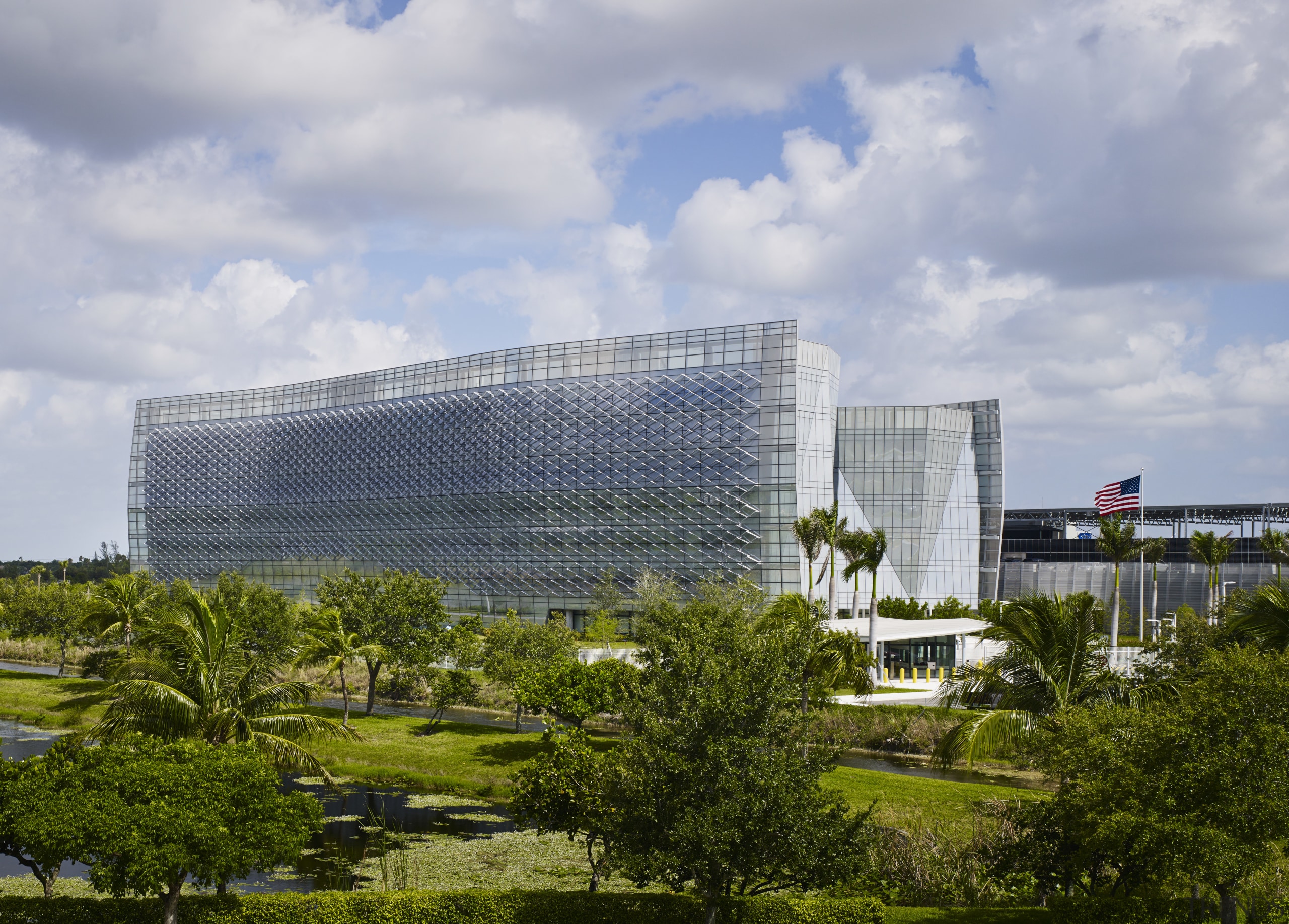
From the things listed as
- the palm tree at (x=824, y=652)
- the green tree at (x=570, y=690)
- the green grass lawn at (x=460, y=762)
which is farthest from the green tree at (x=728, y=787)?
the green tree at (x=570, y=690)

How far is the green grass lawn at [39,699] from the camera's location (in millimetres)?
50688

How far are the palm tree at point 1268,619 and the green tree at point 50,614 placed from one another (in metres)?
67.7

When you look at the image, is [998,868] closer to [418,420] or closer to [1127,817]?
[1127,817]

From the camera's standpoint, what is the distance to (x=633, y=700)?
2072cm

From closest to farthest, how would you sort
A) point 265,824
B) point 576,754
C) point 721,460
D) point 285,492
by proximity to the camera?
point 265,824 < point 576,754 < point 721,460 < point 285,492

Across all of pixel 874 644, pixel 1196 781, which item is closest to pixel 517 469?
pixel 874 644

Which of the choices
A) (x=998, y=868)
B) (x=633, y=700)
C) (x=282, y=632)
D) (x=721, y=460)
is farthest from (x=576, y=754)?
(x=721, y=460)

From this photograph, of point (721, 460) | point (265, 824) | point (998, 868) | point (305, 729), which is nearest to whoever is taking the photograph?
point (265, 824)

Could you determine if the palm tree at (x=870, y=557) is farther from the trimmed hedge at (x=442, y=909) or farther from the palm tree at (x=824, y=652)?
the trimmed hedge at (x=442, y=909)

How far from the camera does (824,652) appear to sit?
129ft

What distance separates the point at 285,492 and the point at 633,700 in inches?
4819

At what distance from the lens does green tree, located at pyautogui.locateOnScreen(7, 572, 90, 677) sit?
7081 cm

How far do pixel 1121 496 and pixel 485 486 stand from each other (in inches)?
2523

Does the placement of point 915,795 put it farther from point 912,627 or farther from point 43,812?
point 912,627
